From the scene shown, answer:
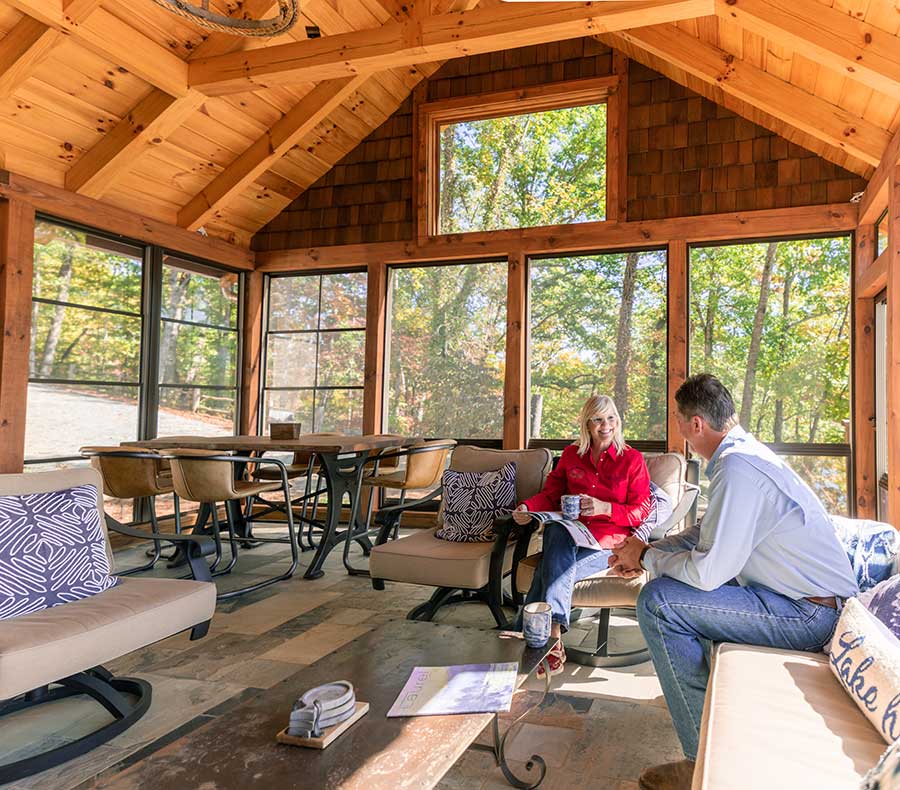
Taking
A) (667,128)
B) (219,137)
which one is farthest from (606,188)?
(219,137)

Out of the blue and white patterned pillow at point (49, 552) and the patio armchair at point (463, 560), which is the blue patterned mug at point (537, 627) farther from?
the blue and white patterned pillow at point (49, 552)

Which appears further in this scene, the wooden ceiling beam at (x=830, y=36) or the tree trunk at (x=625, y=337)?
the tree trunk at (x=625, y=337)

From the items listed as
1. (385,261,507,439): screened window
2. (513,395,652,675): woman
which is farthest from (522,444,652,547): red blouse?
(385,261,507,439): screened window

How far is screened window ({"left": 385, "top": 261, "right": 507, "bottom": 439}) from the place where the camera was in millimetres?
6512

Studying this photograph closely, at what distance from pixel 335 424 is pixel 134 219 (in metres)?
2.55

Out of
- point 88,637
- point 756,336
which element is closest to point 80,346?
point 88,637

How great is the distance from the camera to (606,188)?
607 cm

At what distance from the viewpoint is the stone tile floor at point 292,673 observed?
229cm

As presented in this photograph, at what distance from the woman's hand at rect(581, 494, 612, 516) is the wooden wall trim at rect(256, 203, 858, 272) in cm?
322

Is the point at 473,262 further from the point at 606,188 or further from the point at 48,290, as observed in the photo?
the point at 48,290

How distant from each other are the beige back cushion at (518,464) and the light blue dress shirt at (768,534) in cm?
185

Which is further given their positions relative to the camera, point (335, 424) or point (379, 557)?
point (335, 424)

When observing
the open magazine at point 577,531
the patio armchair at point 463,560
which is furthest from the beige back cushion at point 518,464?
the open magazine at point 577,531

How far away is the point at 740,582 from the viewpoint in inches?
90.0
